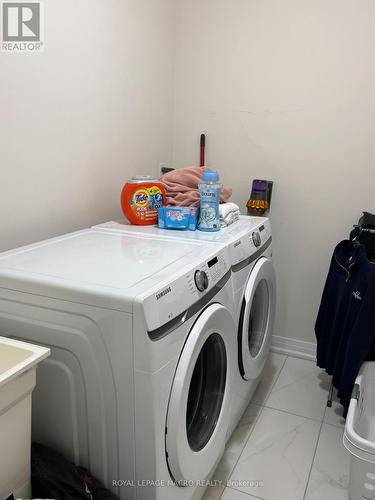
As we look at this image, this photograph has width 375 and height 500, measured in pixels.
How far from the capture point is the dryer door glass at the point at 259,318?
184cm

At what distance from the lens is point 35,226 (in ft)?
4.95

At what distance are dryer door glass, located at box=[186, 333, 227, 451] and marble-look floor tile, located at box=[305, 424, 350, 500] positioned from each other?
0.50m

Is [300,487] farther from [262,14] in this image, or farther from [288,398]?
[262,14]

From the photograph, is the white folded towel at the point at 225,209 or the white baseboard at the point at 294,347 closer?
the white folded towel at the point at 225,209

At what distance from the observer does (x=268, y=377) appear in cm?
221

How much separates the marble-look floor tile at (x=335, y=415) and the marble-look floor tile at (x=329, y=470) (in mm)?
42

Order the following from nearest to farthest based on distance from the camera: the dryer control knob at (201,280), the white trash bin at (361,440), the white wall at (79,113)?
the dryer control knob at (201,280) → the white trash bin at (361,440) → the white wall at (79,113)

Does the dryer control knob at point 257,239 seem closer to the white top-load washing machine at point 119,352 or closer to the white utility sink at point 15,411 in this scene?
the white top-load washing machine at point 119,352

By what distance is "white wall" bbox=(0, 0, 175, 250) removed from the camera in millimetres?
1399

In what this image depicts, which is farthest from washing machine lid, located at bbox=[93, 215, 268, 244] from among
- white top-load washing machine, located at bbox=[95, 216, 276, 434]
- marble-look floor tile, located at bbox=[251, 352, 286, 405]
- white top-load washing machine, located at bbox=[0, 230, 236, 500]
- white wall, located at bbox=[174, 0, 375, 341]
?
marble-look floor tile, located at bbox=[251, 352, 286, 405]

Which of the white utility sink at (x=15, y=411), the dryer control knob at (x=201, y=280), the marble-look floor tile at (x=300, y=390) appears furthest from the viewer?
the marble-look floor tile at (x=300, y=390)

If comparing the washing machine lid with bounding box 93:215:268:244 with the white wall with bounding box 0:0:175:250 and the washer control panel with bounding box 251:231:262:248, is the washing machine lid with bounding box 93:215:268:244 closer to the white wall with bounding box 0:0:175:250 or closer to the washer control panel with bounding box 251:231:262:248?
the washer control panel with bounding box 251:231:262:248

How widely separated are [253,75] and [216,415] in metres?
1.73

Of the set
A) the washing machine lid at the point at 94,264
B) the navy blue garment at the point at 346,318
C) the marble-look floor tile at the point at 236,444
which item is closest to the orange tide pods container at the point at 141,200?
the washing machine lid at the point at 94,264
